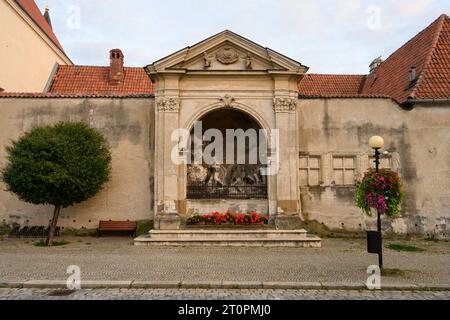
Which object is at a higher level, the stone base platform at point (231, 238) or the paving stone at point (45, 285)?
the stone base platform at point (231, 238)

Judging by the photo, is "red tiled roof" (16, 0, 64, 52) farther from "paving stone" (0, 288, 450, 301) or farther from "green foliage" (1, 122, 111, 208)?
"paving stone" (0, 288, 450, 301)

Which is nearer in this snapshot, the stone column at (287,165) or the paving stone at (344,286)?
the paving stone at (344,286)

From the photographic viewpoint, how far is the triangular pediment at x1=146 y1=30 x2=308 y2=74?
14539 millimetres

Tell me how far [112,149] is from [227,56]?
19.0 feet

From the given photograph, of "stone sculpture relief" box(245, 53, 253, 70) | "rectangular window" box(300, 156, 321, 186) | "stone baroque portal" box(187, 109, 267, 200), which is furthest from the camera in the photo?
"rectangular window" box(300, 156, 321, 186)

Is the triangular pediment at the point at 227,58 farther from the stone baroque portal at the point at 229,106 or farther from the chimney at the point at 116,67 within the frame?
the chimney at the point at 116,67

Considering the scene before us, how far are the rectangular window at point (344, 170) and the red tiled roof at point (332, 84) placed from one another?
32.6 feet

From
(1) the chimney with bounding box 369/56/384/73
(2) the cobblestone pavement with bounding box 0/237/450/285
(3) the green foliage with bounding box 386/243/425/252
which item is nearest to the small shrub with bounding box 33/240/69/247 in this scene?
(2) the cobblestone pavement with bounding box 0/237/450/285

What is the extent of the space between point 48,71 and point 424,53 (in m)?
21.3

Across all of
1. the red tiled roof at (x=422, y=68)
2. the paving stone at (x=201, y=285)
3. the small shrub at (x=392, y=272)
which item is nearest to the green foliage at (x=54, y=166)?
the paving stone at (x=201, y=285)

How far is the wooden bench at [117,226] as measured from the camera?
15.0m

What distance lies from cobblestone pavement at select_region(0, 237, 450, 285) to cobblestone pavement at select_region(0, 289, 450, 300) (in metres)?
0.63

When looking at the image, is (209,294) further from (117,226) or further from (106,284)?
(117,226)

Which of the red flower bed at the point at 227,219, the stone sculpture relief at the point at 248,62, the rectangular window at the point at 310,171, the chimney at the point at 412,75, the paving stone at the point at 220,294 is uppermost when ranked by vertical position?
the chimney at the point at 412,75
